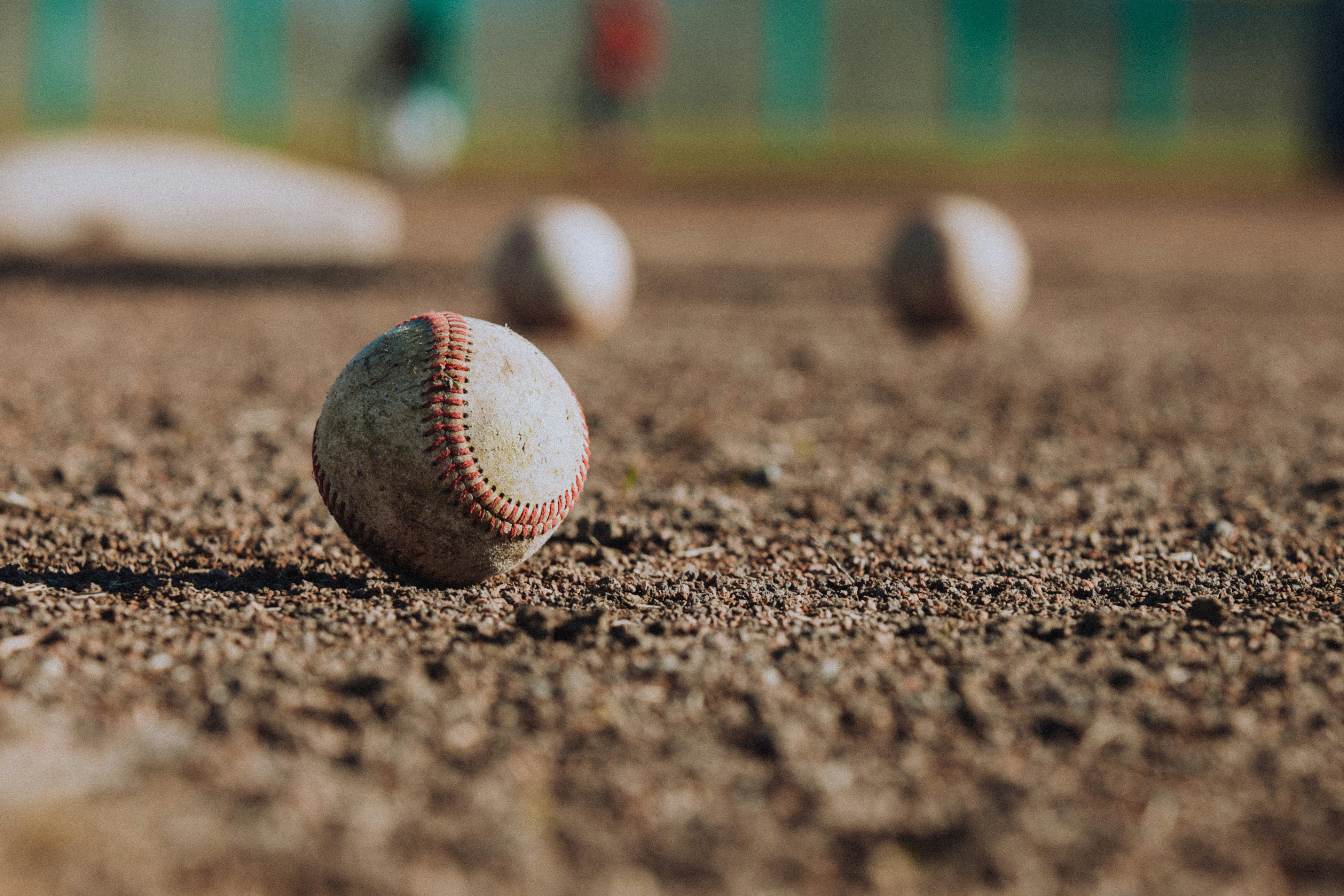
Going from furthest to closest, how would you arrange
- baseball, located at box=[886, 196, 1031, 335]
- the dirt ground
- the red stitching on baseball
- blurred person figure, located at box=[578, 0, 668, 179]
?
blurred person figure, located at box=[578, 0, 668, 179] → baseball, located at box=[886, 196, 1031, 335] → the red stitching on baseball → the dirt ground

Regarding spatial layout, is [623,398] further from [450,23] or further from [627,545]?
[450,23]

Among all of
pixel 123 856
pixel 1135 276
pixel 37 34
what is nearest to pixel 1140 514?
pixel 123 856

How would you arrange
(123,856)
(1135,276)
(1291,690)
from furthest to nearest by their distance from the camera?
(1135,276) < (1291,690) < (123,856)

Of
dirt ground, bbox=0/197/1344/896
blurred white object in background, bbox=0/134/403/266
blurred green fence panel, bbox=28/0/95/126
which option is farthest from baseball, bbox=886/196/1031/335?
blurred green fence panel, bbox=28/0/95/126

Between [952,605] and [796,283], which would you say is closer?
[952,605]

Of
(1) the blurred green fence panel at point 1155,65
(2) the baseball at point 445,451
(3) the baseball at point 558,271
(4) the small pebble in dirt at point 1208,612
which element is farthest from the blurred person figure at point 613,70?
(4) the small pebble in dirt at point 1208,612

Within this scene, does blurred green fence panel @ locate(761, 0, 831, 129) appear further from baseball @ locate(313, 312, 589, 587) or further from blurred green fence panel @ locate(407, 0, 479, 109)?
baseball @ locate(313, 312, 589, 587)
